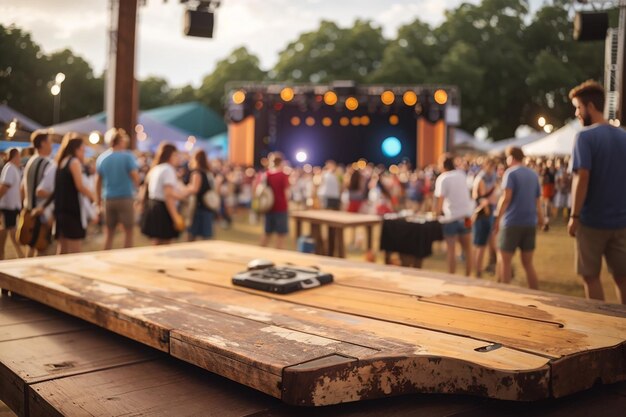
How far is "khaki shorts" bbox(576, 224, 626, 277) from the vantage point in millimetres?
3594

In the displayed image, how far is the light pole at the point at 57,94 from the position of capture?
5854 mm

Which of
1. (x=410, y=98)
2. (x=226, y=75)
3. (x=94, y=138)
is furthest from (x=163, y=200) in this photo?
(x=226, y=75)

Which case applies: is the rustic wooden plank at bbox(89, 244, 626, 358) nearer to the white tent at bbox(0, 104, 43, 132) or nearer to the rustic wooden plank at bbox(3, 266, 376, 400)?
the rustic wooden plank at bbox(3, 266, 376, 400)

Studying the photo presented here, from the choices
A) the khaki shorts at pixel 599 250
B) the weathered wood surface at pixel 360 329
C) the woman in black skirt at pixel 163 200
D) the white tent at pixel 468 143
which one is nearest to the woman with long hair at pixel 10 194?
the woman in black skirt at pixel 163 200

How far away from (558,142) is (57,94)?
5.05 metres

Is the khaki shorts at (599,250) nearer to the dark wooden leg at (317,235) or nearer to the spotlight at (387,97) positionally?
the dark wooden leg at (317,235)

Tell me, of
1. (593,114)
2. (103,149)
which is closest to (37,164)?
(103,149)

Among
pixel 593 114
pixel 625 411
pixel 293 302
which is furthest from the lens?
pixel 593 114

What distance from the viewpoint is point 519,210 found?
17.4 feet

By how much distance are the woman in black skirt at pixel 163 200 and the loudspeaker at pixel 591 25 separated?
433cm

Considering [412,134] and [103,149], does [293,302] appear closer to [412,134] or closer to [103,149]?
[103,149]

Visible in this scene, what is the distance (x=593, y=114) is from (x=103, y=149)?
22.7 ft

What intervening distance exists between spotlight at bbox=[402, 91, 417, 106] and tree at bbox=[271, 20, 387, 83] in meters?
14.1

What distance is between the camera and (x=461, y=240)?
7180 millimetres
